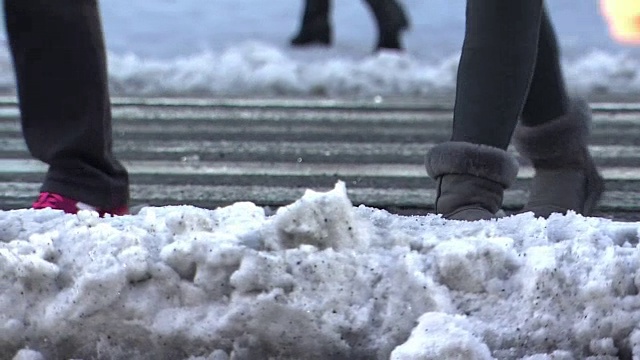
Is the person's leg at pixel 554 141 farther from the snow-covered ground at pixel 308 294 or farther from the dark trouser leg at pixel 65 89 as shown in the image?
the dark trouser leg at pixel 65 89

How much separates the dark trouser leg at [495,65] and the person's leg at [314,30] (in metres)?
5.54

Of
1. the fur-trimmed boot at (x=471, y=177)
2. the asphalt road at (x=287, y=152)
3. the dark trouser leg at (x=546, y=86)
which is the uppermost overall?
the dark trouser leg at (x=546, y=86)


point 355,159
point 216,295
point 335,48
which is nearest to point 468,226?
point 216,295

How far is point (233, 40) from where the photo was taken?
27.8ft

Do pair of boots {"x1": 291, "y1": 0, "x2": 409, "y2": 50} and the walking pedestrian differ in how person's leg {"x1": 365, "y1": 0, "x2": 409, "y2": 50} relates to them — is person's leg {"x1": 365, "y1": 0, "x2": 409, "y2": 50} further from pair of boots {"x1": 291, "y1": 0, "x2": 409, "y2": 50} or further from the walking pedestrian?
the walking pedestrian

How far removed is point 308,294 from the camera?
1628mm

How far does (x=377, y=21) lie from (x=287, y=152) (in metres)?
3.73

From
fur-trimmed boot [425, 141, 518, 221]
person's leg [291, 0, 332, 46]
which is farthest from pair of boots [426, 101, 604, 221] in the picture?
person's leg [291, 0, 332, 46]

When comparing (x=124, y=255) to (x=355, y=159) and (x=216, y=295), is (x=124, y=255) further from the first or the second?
(x=355, y=159)

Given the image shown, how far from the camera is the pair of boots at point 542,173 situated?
2.22 meters

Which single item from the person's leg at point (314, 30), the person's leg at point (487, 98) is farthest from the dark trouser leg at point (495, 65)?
the person's leg at point (314, 30)

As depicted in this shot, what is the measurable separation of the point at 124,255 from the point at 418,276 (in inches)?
17.7

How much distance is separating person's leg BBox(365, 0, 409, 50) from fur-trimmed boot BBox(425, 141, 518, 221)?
506 cm

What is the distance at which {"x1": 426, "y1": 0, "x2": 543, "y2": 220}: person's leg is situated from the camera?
7.17 feet
